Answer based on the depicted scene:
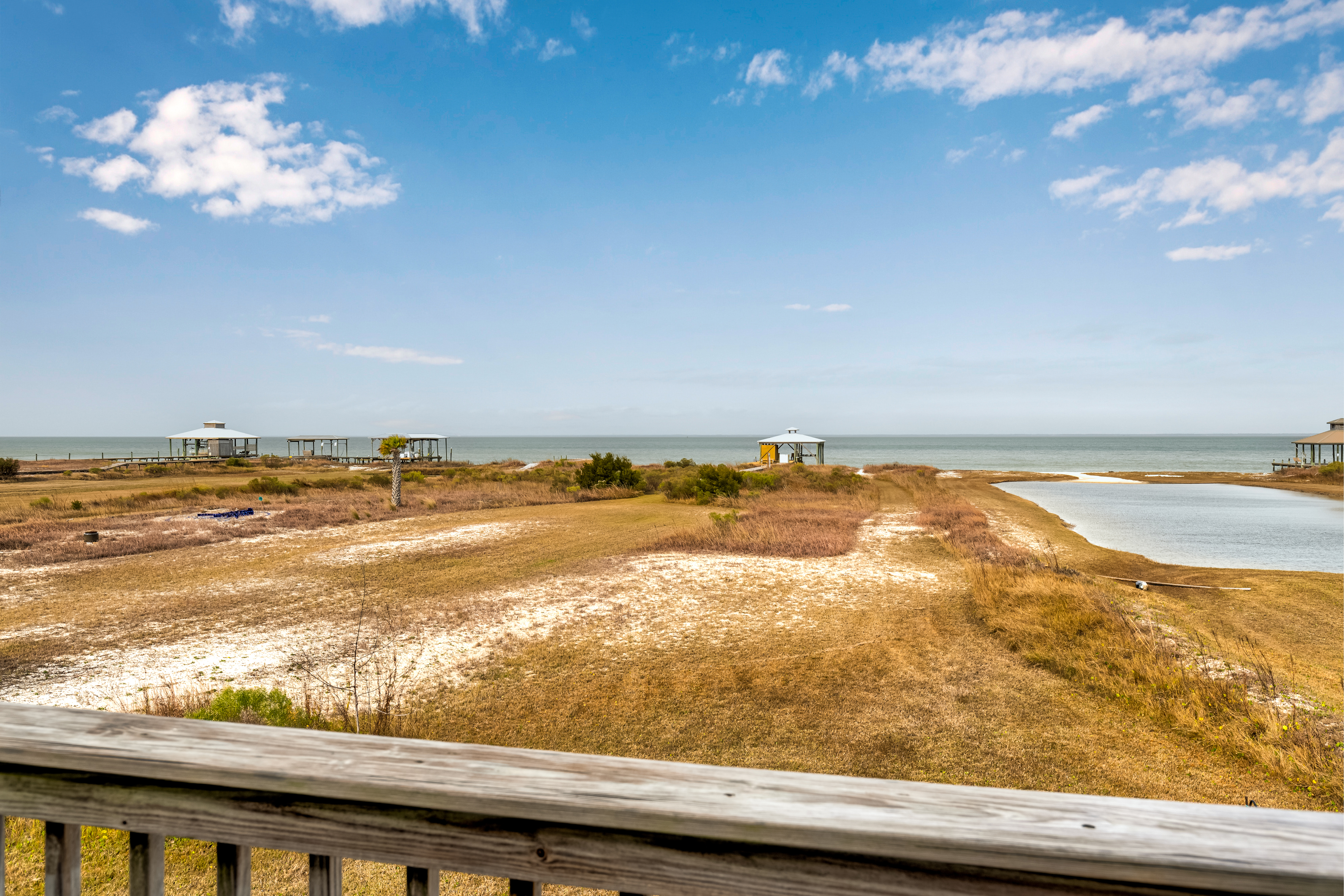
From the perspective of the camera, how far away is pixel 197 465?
146 feet

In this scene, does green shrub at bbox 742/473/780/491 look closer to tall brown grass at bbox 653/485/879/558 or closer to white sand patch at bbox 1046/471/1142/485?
tall brown grass at bbox 653/485/879/558

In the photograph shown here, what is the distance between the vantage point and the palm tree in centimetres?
2069

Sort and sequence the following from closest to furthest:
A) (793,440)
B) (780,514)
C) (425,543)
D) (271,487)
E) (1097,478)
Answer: (425,543) → (780,514) → (271,487) → (793,440) → (1097,478)

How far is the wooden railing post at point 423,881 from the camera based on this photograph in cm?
102

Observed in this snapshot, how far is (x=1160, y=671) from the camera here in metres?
6.11

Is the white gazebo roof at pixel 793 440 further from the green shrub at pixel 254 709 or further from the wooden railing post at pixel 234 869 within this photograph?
the wooden railing post at pixel 234 869

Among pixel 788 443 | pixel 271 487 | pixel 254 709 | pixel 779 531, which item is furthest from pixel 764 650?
pixel 788 443

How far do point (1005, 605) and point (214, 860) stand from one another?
8.57 meters

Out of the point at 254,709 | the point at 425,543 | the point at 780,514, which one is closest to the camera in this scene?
the point at 254,709

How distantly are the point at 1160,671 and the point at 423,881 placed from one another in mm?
7250

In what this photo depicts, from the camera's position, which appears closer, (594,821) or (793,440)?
(594,821)

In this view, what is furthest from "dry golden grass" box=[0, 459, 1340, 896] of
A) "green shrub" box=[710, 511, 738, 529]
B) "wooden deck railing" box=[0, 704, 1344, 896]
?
"wooden deck railing" box=[0, 704, 1344, 896]

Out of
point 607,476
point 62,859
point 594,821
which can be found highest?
point 594,821

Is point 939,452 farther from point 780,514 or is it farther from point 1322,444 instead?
point 780,514
